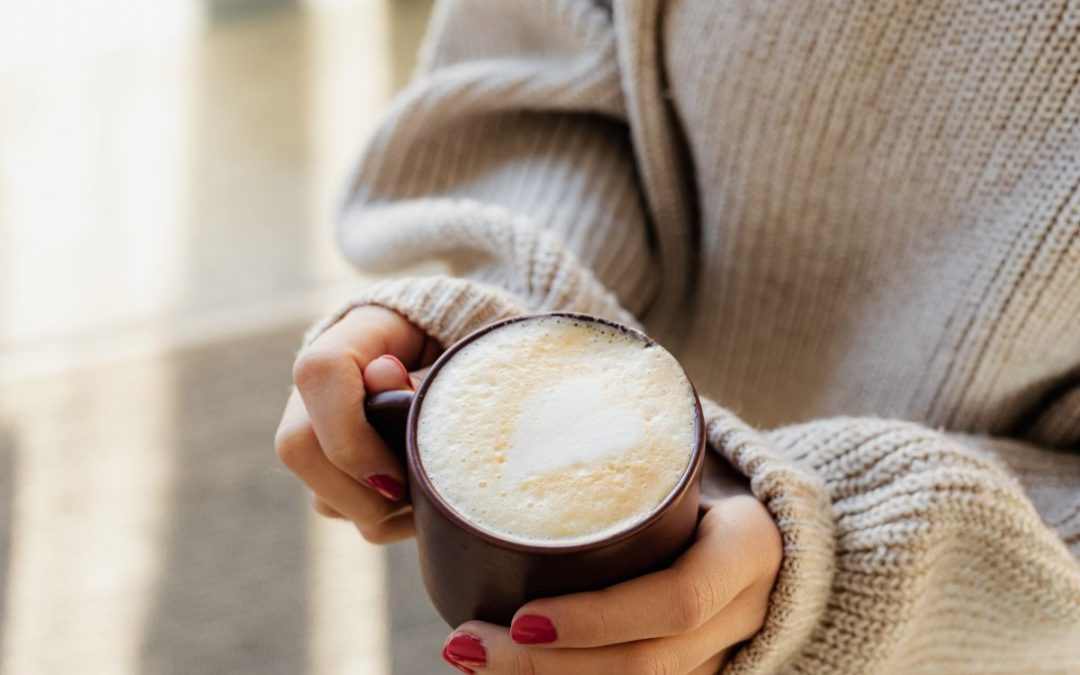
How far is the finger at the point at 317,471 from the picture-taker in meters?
0.55

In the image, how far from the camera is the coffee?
394 millimetres

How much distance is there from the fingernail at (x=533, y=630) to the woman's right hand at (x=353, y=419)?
0.10 meters

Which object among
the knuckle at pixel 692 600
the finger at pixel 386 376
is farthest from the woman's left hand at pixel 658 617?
the finger at pixel 386 376

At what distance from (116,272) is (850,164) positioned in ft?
3.81

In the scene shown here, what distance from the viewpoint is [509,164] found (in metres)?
0.73

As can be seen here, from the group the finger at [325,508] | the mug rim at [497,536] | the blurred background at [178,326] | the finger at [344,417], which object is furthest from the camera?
the blurred background at [178,326]

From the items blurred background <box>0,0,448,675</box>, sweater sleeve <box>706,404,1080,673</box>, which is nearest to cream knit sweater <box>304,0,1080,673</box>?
sweater sleeve <box>706,404,1080,673</box>

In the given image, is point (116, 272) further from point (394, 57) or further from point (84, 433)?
point (394, 57)

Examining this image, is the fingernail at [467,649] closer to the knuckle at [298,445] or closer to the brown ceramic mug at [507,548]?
the brown ceramic mug at [507,548]

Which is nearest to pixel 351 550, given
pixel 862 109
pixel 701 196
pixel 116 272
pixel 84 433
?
pixel 84 433

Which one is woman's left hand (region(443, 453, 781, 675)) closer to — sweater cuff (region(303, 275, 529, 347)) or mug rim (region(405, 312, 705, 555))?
mug rim (region(405, 312, 705, 555))

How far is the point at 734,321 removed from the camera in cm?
73

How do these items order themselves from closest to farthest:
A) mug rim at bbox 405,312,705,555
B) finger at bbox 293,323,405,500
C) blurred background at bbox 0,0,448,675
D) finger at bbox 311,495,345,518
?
mug rim at bbox 405,312,705,555 → finger at bbox 293,323,405,500 → finger at bbox 311,495,345,518 → blurred background at bbox 0,0,448,675

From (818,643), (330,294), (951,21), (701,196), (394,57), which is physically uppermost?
(951,21)
